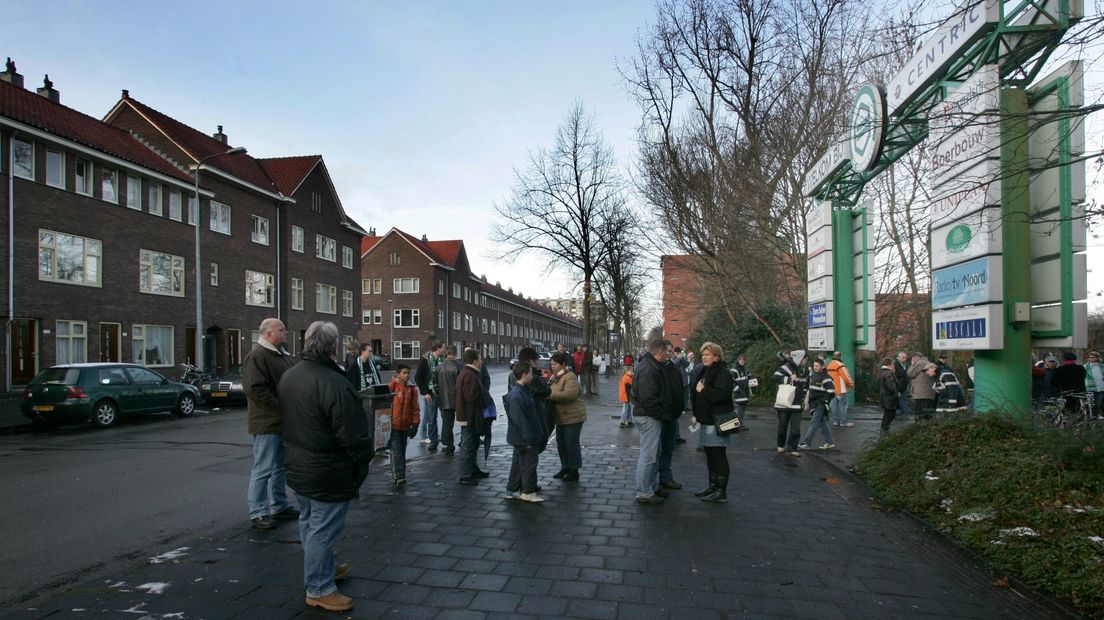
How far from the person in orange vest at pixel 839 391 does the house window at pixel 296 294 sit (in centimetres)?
2980

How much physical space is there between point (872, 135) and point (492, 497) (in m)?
9.33

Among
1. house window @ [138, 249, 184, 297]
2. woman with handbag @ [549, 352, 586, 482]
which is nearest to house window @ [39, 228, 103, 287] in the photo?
house window @ [138, 249, 184, 297]

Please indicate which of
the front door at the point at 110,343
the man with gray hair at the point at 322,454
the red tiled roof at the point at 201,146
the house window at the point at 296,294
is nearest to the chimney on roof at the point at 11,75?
the red tiled roof at the point at 201,146

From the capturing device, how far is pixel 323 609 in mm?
3945

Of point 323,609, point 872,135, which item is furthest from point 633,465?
point 872,135

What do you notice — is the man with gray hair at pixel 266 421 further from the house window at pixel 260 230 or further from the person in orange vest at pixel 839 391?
the house window at pixel 260 230

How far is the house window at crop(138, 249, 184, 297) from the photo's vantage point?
2495cm

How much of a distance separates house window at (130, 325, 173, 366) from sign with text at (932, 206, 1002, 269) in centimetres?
2604

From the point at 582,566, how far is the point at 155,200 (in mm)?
27205

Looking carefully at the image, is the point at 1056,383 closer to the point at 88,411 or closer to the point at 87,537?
the point at 87,537

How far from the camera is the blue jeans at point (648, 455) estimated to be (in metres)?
6.78

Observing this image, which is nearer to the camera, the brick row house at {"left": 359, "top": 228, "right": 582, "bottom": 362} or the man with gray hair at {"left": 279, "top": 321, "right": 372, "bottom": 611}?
the man with gray hair at {"left": 279, "top": 321, "right": 372, "bottom": 611}

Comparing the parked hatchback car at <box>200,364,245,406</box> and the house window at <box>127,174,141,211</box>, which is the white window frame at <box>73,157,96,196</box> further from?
the parked hatchback car at <box>200,364,245,406</box>

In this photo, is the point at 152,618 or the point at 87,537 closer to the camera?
the point at 152,618
